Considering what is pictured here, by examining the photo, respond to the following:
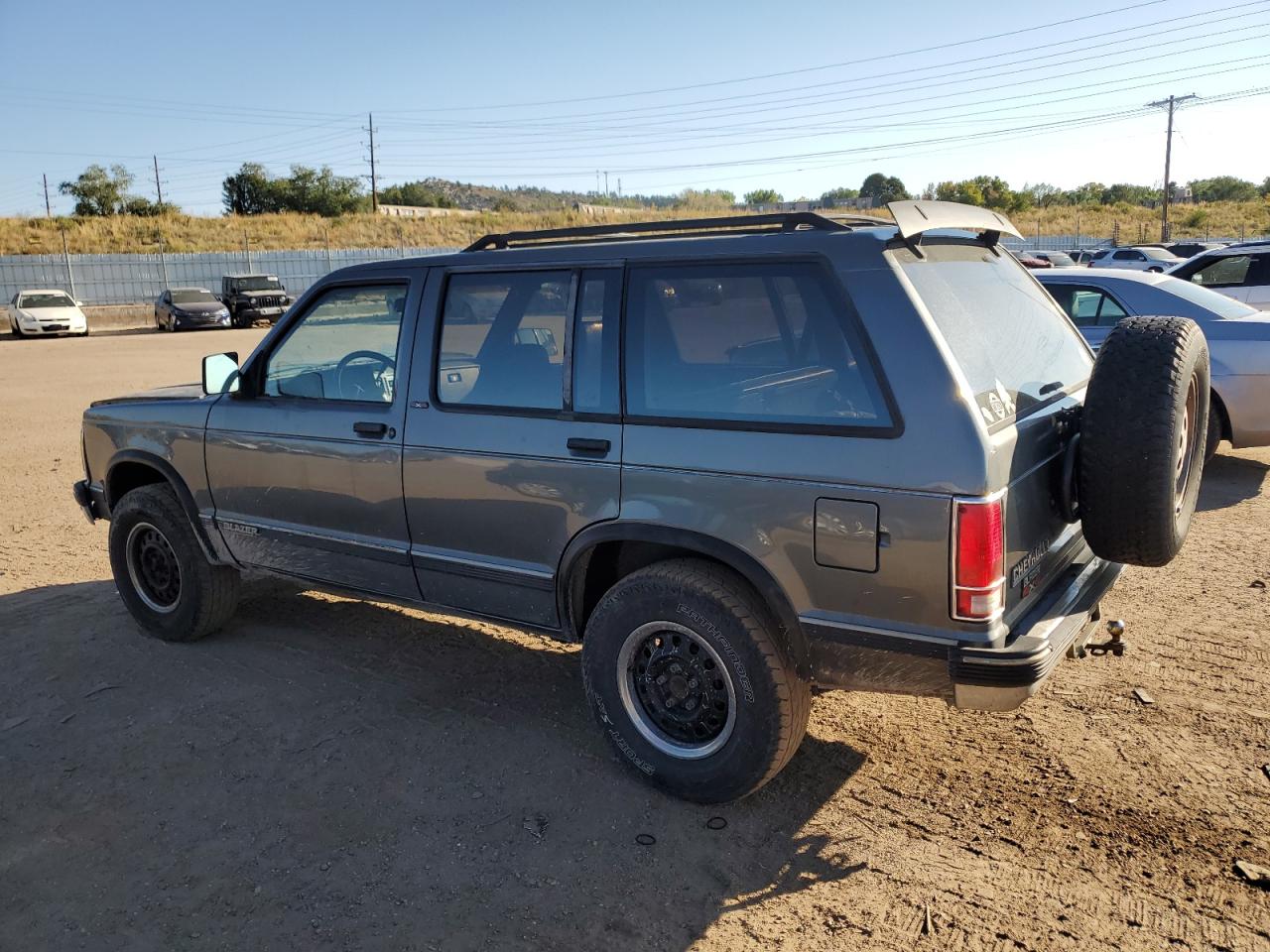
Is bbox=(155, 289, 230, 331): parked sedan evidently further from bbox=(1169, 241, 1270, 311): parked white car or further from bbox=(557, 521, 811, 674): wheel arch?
bbox=(557, 521, 811, 674): wheel arch

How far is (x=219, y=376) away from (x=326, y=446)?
3.25 feet

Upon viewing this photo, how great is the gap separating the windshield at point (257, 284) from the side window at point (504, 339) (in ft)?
104

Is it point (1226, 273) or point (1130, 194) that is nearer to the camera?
point (1226, 273)

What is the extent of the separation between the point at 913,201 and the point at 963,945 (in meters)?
2.40

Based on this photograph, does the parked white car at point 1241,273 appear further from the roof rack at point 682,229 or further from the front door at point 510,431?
the front door at point 510,431

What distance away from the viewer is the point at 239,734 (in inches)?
161

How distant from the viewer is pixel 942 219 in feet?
11.1

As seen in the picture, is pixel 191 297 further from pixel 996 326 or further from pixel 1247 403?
pixel 996 326

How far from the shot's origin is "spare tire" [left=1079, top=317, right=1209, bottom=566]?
3037 mm

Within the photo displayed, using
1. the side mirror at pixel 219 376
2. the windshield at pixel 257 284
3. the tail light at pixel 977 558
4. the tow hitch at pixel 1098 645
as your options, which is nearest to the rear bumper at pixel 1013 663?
the tail light at pixel 977 558

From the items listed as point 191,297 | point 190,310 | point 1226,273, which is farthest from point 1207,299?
point 191,297

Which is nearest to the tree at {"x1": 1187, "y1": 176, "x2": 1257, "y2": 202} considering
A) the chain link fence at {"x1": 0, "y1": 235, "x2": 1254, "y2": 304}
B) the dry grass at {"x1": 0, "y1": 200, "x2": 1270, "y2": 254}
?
the dry grass at {"x1": 0, "y1": 200, "x2": 1270, "y2": 254}

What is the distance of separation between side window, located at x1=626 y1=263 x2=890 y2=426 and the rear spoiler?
340 millimetres

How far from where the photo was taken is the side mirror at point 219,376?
4.77 metres
